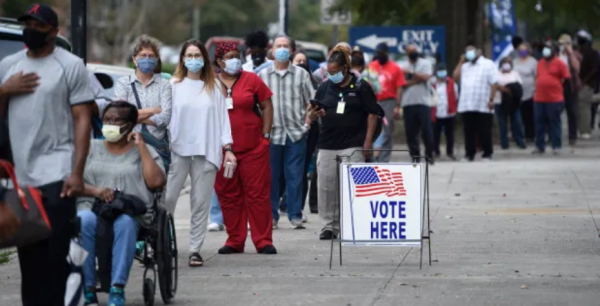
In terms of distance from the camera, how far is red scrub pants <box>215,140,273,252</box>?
37.8ft

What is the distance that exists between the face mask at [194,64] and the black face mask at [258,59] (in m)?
4.10

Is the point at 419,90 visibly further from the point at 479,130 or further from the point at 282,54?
the point at 282,54

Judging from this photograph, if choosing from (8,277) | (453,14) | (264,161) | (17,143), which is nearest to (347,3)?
(453,14)

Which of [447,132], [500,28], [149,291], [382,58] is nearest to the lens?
[149,291]

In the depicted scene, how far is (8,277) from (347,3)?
17.7m

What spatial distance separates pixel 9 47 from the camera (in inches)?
515

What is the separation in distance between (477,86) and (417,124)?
3.90 ft

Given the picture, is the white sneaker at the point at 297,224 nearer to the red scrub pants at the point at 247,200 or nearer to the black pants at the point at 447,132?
the red scrub pants at the point at 247,200

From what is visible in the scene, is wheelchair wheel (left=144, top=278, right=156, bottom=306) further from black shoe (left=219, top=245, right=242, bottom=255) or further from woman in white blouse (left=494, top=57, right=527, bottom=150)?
woman in white blouse (left=494, top=57, right=527, bottom=150)

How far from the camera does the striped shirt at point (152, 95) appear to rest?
1066 centimetres

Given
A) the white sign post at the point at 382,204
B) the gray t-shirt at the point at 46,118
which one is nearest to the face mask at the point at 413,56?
the white sign post at the point at 382,204

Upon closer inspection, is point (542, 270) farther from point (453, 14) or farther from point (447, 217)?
point (453, 14)

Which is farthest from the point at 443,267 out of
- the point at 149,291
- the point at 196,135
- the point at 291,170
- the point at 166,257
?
the point at 291,170

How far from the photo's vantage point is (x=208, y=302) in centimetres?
888
